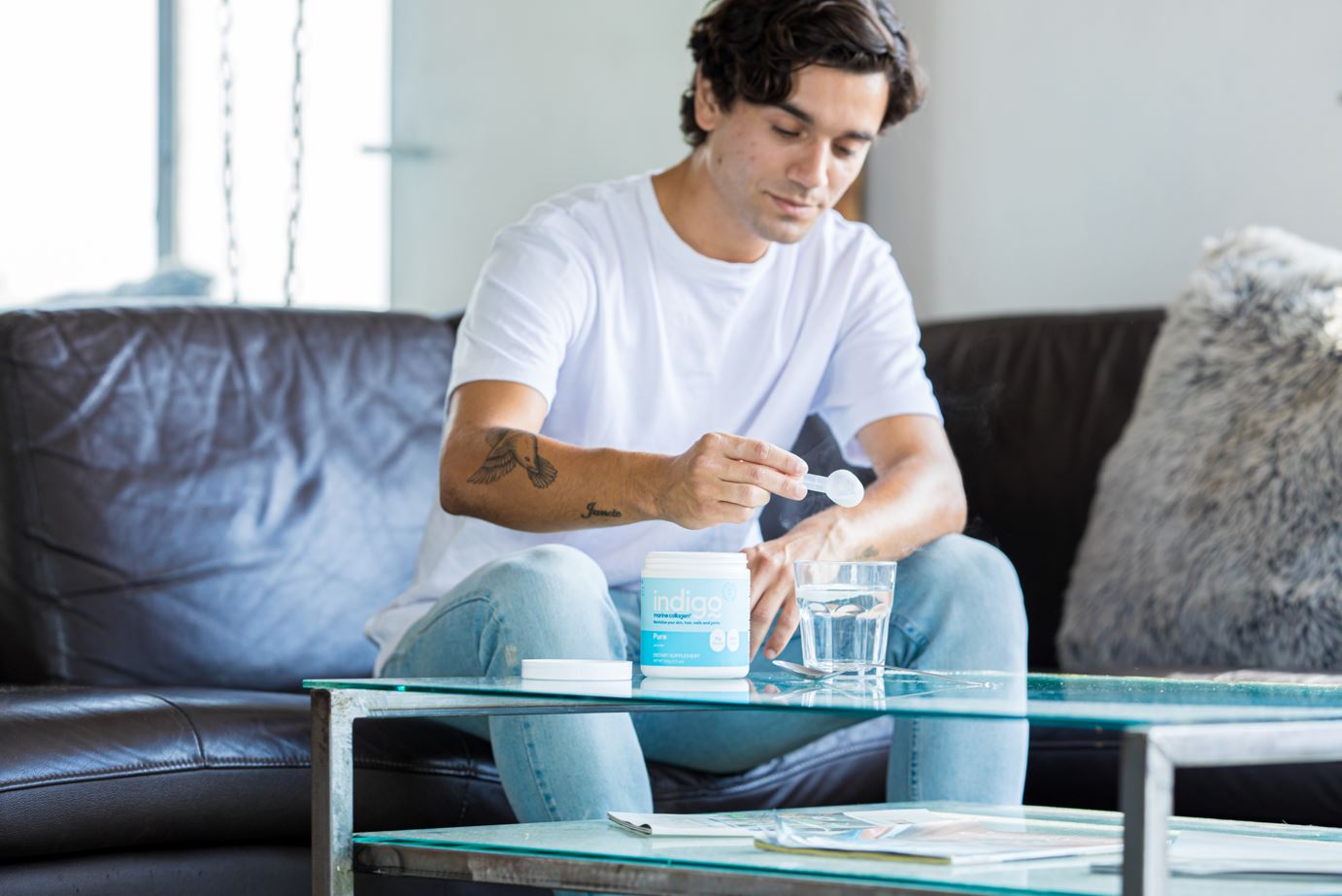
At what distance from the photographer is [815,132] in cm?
167

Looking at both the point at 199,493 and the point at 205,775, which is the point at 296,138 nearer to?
the point at 199,493

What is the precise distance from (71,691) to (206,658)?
0.36 meters

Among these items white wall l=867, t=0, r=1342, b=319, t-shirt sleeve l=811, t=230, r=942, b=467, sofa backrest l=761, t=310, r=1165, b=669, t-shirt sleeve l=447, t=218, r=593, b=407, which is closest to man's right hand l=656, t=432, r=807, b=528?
t-shirt sleeve l=447, t=218, r=593, b=407

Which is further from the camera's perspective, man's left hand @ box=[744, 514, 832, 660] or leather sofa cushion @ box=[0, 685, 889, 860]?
leather sofa cushion @ box=[0, 685, 889, 860]

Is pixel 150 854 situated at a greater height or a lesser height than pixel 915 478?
lesser

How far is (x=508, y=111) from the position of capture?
4043mm

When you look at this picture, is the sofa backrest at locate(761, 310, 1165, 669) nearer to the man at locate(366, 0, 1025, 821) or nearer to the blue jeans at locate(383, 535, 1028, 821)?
the man at locate(366, 0, 1025, 821)

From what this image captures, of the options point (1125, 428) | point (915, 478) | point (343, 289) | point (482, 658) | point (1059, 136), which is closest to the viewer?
point (482, 658)

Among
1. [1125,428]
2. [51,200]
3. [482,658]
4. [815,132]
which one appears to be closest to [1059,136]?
[1125,428]

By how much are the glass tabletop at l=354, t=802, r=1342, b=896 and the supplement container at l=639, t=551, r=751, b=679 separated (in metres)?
0.11

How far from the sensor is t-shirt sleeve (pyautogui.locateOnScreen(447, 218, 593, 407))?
1.54 metres

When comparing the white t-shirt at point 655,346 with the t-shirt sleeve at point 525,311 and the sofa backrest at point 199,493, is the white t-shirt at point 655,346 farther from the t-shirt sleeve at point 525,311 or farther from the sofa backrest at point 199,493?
the sofa backrest at point 199,493

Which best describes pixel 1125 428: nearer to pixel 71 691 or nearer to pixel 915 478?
pixel 915 478

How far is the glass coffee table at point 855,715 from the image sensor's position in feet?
2.68
